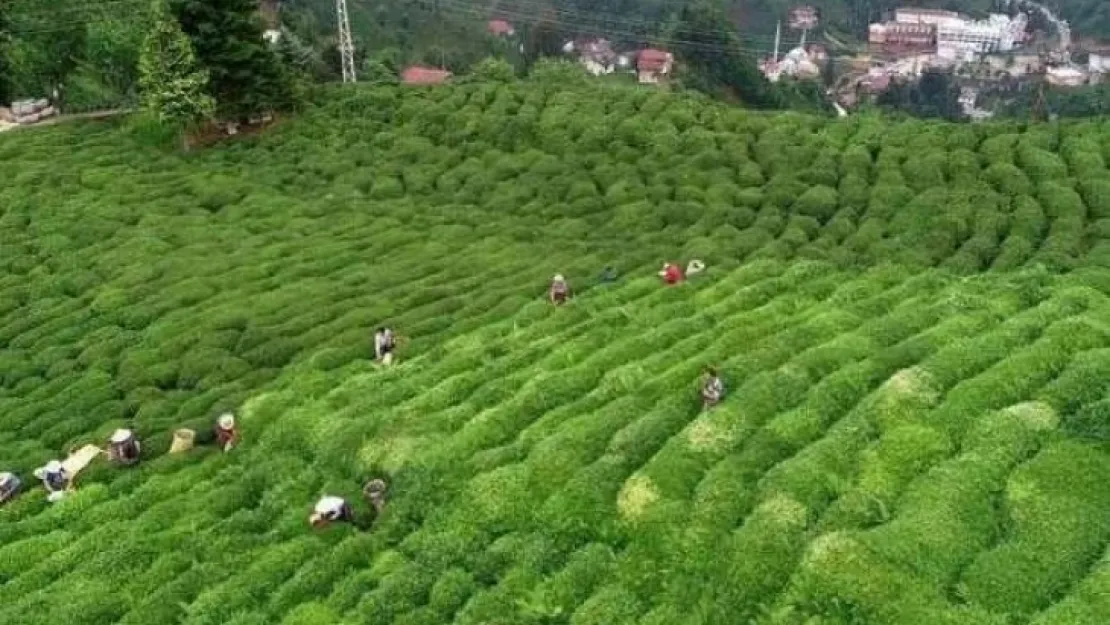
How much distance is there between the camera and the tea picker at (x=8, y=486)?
72.8ft

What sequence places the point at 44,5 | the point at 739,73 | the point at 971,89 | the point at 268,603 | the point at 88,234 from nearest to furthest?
the point at 268,603 → the point at 88,234 → the point at 44,5 → the point at 739,73 → the point at 971,89

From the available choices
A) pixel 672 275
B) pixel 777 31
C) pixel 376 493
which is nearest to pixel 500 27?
pixel 777 31

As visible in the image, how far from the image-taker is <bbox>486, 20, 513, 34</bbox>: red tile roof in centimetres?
13662

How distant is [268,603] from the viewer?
1772 centimetres

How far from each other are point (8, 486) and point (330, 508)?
24.9 feet

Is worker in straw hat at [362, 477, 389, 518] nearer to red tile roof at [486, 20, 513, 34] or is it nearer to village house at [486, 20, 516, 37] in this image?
village house at [486, 20, 516, 37]

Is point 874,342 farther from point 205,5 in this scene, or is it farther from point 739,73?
point 739,73

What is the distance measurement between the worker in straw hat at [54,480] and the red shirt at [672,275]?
1526 cm

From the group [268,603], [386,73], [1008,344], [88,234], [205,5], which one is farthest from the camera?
[386,73]

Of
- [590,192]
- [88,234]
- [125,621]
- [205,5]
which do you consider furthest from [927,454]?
[205,5]

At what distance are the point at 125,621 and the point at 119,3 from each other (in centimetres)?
4070

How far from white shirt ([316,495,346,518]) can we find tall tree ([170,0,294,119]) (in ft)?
91.3

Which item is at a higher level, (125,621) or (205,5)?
(205,5)

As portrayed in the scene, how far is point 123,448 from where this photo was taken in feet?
75.8
